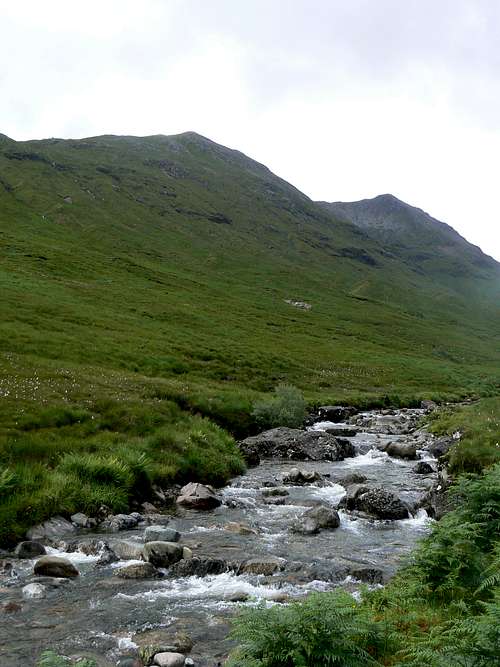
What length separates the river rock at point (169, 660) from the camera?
8.62m

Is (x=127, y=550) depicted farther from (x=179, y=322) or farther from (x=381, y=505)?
(x=179, y=322)

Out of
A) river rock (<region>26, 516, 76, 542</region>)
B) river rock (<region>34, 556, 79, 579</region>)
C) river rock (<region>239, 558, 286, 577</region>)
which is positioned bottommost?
river rock (<region>26, 516, 76, 542</region>)

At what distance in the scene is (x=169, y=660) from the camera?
28.5ft

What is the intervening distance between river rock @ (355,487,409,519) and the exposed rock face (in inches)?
411

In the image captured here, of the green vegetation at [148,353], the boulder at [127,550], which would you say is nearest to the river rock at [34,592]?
the boulder at [127,550]

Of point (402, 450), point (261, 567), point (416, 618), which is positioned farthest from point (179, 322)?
point (416, 618)

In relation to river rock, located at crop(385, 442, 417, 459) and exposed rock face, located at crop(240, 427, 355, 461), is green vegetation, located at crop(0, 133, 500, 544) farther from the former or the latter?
river rock, located at crop(385, 442, 417, 459)

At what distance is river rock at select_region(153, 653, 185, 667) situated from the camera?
28.3ft

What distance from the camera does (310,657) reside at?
7207 millimetres

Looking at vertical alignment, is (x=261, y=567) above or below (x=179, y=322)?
below

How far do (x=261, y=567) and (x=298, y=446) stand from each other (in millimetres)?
18070

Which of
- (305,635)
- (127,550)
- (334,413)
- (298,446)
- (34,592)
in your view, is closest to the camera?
(305,635)

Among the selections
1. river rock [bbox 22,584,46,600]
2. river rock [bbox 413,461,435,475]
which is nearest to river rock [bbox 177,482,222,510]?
river rock [bbox 22,584,46,600]

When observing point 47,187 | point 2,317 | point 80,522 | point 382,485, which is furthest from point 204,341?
point 47,187
